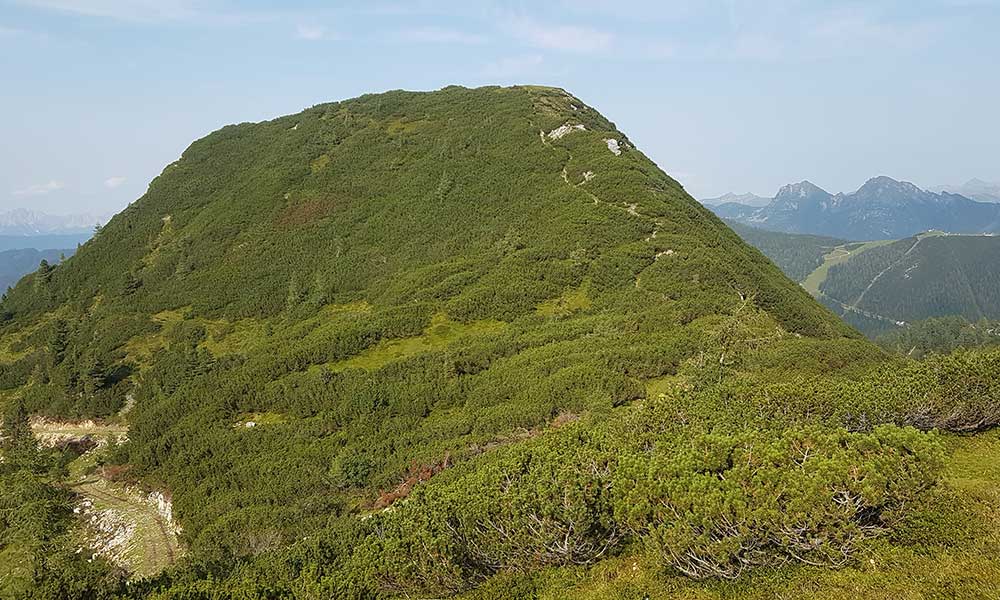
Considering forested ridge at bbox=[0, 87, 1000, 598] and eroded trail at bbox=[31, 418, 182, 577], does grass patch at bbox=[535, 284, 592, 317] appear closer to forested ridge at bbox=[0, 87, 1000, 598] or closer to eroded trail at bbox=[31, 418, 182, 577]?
forested ridge at bbox=[0, 87, 1000, 598]

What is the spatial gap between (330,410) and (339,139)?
82046 millimetres

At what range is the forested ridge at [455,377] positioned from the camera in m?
14.9

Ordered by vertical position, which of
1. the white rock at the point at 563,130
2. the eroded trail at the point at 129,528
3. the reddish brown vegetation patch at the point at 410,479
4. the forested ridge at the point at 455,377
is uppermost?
the white rock at the point at 563,130

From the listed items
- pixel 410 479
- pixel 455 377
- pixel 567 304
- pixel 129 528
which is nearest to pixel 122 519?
pixel 129 528

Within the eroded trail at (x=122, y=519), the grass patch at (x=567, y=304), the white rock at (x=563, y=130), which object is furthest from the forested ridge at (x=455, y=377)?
the eroded trail at (x=122, y=519)

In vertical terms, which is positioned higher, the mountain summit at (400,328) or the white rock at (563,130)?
the white rock at (563,130)

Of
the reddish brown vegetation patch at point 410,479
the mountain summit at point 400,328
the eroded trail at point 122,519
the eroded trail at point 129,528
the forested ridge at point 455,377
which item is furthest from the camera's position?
the eroded trail at point 122,519

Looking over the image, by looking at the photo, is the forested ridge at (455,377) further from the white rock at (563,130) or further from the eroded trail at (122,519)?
the eroded trail at (122,519)

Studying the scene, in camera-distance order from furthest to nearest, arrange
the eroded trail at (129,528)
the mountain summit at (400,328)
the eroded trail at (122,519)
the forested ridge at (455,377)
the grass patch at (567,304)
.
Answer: the grass patch at (567,304) → the eroded trail at (122,519) → the eroded trail at (129,528) → the mountain summit at (400,328) → the forested ridge at (455,377)

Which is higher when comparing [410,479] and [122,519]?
[410,479]

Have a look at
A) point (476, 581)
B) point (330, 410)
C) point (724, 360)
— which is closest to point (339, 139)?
point (330, 410)

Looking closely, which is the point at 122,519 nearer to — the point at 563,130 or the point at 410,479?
the point at 410,479

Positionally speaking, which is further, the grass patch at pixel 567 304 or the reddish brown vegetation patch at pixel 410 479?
the grass patch at pixel 567 304

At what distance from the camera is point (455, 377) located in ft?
153
